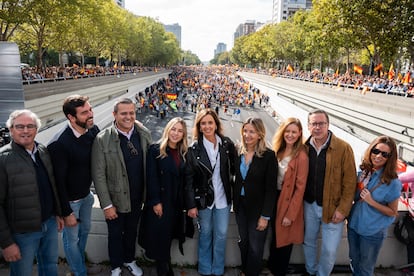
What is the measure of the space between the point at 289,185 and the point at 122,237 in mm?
1891

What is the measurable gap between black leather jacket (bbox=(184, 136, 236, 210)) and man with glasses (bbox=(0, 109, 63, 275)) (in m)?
1.28

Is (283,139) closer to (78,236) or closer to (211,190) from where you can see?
(211,190)

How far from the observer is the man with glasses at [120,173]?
328 centimetres

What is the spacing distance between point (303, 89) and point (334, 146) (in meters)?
35.4

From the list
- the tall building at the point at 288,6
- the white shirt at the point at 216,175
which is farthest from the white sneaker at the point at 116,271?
the tall building at the point at 288,6

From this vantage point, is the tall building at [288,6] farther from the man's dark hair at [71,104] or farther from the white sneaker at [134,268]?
the white sneaker at [134,268]

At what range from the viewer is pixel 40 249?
3145mm

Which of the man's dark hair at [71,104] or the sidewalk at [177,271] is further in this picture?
the sidewalk at [177,271]

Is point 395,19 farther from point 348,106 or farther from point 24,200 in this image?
point 24,200

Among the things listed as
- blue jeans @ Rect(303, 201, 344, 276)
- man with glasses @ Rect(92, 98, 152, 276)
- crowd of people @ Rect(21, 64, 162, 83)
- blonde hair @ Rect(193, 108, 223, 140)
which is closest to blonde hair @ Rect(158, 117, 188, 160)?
blonde hair @ Rect(193, 108, 223, 140)

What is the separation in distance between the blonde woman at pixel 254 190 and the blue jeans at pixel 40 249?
185 cm

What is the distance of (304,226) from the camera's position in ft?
11.6

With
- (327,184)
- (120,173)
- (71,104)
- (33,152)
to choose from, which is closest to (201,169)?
(120,173)

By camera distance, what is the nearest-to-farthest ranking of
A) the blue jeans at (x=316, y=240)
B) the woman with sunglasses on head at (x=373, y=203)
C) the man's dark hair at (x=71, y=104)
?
1. the woman with sunglasses on head at (x=373, y=203)
2. the man's dark hair at (x=71, y=104)
3. the blue jeans at (x=316, y=240)
